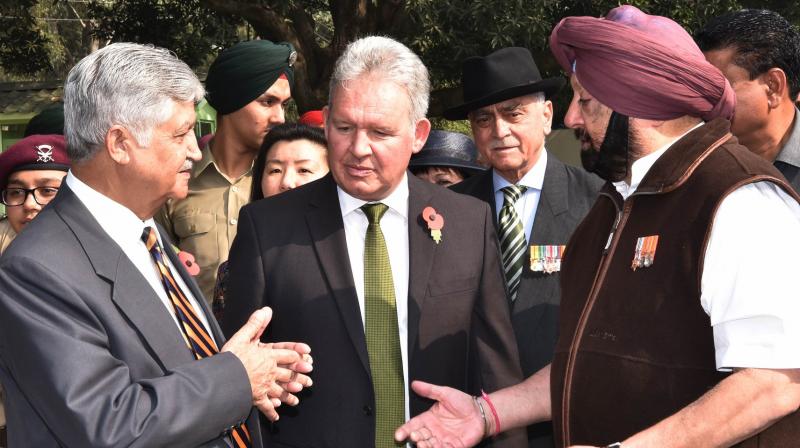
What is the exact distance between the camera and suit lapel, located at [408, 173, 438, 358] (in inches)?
143

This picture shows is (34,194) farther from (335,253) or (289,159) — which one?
(335,253)

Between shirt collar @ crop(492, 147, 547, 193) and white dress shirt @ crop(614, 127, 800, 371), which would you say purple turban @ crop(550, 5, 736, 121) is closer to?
white dress shirt @ crop(614, 127, 800, 371)

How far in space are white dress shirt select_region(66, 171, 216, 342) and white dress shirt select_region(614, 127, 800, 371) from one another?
166 cm

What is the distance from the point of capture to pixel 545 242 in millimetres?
4559

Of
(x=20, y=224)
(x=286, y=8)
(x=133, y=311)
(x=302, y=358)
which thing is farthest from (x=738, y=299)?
(x=286, y=8)

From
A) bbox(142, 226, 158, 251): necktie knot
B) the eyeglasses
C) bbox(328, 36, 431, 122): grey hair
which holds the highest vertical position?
bbox(328, 36, 431, 122): grey hair

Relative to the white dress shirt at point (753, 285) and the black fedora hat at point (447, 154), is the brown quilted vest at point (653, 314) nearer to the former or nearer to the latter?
the white dress shirt at point (753, 285)

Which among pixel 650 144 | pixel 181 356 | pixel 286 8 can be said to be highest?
pixel 650 144

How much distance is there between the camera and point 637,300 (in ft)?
9.00

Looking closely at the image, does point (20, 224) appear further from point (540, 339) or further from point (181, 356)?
point (540, 339)

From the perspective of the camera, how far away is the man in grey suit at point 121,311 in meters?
2.62

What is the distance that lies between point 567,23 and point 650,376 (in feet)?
4.01

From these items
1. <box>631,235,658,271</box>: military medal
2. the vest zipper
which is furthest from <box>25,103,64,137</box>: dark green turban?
<box>631,235,658,271</box>: military medal

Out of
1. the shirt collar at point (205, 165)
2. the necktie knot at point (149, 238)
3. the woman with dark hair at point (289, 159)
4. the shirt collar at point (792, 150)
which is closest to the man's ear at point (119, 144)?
the necktie knot at point (149, 238)
